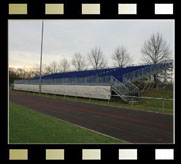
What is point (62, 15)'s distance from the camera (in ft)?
13.3

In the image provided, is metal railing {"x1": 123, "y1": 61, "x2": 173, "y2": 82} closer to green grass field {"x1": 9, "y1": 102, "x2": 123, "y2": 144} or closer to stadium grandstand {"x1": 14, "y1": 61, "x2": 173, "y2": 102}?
stadium grandstand {"x1": 14, "y1": 61, "x2": 173, "y2": 102}

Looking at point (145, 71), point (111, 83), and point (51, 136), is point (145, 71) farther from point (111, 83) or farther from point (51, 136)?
point (51, 136)

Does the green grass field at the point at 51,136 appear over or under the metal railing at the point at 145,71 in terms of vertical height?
under

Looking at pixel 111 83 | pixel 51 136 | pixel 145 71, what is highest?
pixel 145 71

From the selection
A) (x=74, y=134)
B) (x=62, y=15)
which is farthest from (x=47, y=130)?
(x=62, y=15)

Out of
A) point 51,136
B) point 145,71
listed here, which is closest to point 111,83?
point 145,71

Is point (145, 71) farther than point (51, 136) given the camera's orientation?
Yes

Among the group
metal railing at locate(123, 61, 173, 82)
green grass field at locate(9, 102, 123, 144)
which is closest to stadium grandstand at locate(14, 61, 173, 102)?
metal railing at locate(123, 61, 173, 82)

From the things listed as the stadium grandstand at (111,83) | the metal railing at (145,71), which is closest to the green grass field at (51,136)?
the stadium grandstand at (111,83)

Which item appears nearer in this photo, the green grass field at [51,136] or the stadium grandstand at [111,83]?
the green grass field at [51,136]

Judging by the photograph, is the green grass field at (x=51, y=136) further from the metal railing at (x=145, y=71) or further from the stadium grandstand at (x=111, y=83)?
the metal railing at (x=145, y=71)

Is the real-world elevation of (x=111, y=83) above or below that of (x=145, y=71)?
below

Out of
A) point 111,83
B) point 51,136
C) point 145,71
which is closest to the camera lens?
point 51,136

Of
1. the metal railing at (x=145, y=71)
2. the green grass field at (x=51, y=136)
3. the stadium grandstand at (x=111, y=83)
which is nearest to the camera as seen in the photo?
the green grass field at (x=51, y=136)
